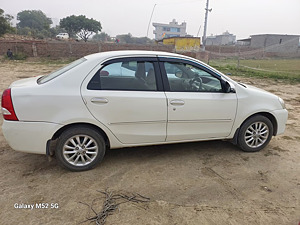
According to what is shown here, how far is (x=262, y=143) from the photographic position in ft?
12.8

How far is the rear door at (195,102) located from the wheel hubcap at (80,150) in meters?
1.10

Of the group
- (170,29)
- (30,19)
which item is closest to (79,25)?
(30,19)

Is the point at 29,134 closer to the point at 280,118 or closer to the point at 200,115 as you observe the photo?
the point at 200,115

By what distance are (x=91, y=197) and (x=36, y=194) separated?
2.14ft

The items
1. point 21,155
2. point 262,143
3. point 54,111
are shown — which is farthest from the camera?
point 262,143

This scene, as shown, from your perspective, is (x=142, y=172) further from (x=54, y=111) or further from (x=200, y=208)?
(x=54, y=111)

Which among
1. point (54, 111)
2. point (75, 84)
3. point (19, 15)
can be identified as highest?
point (19, 15)

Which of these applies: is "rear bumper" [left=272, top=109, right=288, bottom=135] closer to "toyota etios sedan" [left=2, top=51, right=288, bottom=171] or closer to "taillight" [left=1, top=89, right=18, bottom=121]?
"toyota etios sedan" [left=2, top=51, right=288, bottom=171]

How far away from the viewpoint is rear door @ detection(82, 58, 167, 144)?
2988mm

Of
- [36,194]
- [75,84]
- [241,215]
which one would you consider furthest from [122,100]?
[241,215]

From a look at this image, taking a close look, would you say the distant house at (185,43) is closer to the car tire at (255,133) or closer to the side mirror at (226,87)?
the car tire at (255,133)

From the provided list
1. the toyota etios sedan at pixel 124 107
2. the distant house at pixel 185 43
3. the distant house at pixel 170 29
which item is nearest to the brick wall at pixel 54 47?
the distant house at pixel 185 43

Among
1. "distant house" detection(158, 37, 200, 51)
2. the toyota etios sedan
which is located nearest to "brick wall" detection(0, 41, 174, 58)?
"distant house" detection(158, 37, 200, 51)

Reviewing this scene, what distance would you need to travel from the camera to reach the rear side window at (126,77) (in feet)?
9.95
